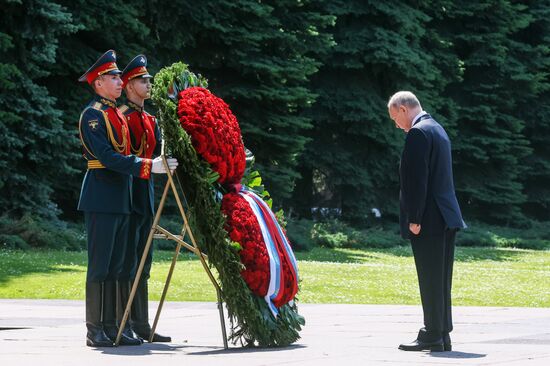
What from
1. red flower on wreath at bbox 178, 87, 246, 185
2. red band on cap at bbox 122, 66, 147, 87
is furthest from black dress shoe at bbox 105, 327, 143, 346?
red band on cap at bbox 122, 66, 147, 87

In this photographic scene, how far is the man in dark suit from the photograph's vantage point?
9.17m

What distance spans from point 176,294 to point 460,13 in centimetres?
2618

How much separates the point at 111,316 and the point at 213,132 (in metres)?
1.61

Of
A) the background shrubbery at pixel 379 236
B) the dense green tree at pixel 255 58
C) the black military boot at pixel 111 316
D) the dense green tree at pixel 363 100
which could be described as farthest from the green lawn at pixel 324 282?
the dense green tree at pixel 363 100

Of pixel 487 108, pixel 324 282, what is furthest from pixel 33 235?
pixel 487 108

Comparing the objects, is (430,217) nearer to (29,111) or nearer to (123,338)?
(123,338)

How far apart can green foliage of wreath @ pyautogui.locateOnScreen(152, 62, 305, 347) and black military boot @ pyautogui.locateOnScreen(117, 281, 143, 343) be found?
0.79 m

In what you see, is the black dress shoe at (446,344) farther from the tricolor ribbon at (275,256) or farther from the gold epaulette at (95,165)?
the gold epaulette at (95,165)

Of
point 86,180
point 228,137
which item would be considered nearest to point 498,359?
point 228,137

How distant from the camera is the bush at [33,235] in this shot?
2214cm

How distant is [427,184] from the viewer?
30.3 ft

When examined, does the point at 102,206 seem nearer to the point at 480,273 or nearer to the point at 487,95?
the point at 480,273

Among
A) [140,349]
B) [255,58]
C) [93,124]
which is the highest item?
→ [255,58]

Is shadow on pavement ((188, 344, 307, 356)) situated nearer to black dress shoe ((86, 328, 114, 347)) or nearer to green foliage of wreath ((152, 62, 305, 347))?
green foliage of wreath ((152, 62, 305, 347))
